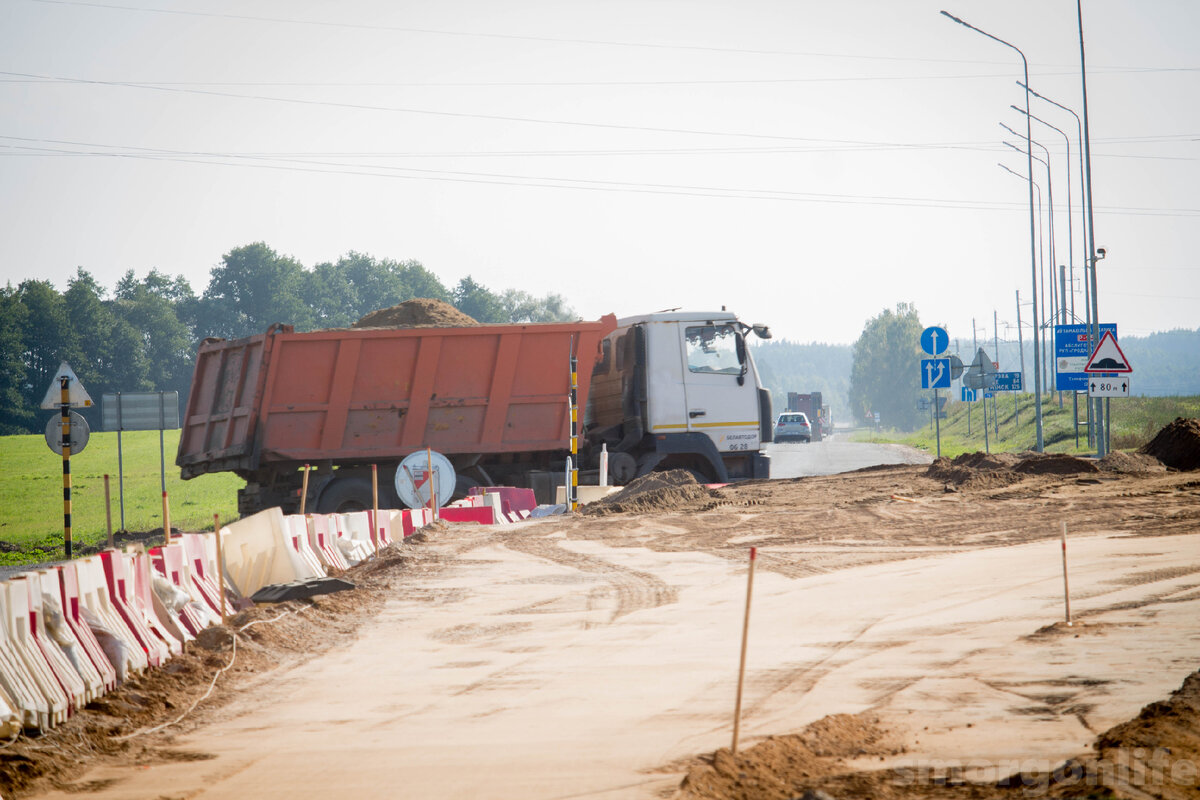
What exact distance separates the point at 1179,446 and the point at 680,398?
29.2 feet

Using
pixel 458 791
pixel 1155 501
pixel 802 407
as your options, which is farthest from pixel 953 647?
pixel 802 407

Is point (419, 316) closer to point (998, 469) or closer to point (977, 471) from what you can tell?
point (977, 471)

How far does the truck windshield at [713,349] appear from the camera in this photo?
17.0m

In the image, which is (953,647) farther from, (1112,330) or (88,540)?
(88,540)

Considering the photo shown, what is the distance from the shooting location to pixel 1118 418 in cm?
3709

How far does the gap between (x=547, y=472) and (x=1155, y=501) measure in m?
8.53

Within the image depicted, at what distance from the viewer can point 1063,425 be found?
38000mm

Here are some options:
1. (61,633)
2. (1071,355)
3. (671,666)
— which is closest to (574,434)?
(671,666)

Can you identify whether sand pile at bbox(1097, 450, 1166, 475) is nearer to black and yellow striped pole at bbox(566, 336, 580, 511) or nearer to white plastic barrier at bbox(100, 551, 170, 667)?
black and yellow striped pole at bbox(566, 336, 580, 511)

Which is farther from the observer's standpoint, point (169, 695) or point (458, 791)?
point (169, 695)

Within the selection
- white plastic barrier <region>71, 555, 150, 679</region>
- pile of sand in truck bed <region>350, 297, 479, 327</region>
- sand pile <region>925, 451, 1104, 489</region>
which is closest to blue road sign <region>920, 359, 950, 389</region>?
sand pile <region>925, 451, 1104, 489</region>

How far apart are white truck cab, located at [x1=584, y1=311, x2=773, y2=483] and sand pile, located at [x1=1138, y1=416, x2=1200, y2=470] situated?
716 centimetres

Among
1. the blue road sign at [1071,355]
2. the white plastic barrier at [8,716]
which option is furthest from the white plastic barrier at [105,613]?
the blue road sign at [1071,355]

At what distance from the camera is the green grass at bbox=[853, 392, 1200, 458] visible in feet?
103
